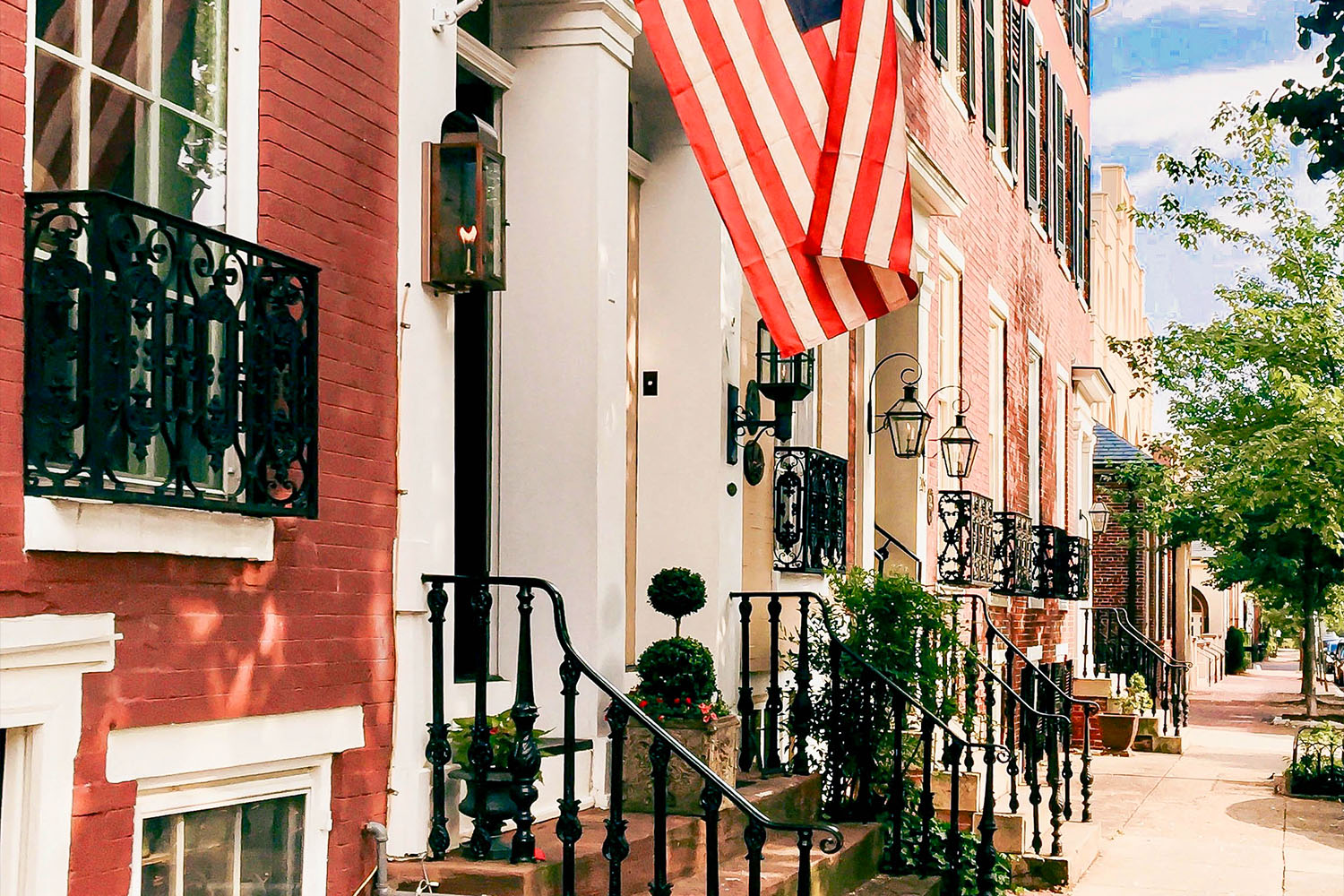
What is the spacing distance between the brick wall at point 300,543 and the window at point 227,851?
0.46 feet

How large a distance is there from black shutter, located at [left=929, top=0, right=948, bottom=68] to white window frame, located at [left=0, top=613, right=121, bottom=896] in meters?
10.6

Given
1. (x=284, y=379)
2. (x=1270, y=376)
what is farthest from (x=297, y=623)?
(x=1270, y=376)

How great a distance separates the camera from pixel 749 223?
6246mm

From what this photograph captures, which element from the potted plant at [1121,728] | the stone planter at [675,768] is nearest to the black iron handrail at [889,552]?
the stone planter at [675,768]

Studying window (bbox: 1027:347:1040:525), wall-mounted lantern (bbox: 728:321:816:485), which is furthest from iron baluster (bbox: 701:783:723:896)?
window (bbox: 1027:347:1040:525)

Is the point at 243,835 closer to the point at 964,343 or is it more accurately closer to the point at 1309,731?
the point at 964,343

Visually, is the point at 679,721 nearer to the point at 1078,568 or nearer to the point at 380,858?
the point at 380,858

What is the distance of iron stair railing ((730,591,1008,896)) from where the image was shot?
8.56 m

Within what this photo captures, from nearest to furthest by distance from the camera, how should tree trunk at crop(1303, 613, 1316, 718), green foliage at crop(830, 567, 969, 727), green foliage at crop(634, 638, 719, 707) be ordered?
green foliage at crop(634, 638, 719, 707), green foliage at crop(830, 567, 969, 727), tree trunk at crop(1303, 613, 1316, 718)

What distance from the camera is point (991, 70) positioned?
16906mm

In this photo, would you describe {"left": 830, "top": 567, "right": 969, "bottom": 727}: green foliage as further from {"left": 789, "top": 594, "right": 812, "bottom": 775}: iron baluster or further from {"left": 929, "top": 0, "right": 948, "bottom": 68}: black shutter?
{"left": 929, "top": 0, "right": 948, "bottom": 68}: black shutter

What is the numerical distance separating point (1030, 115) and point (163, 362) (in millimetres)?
16574

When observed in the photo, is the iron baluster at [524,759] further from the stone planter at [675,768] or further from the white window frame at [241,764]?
the stone planter at [675,768]

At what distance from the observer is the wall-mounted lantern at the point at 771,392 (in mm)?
9117
